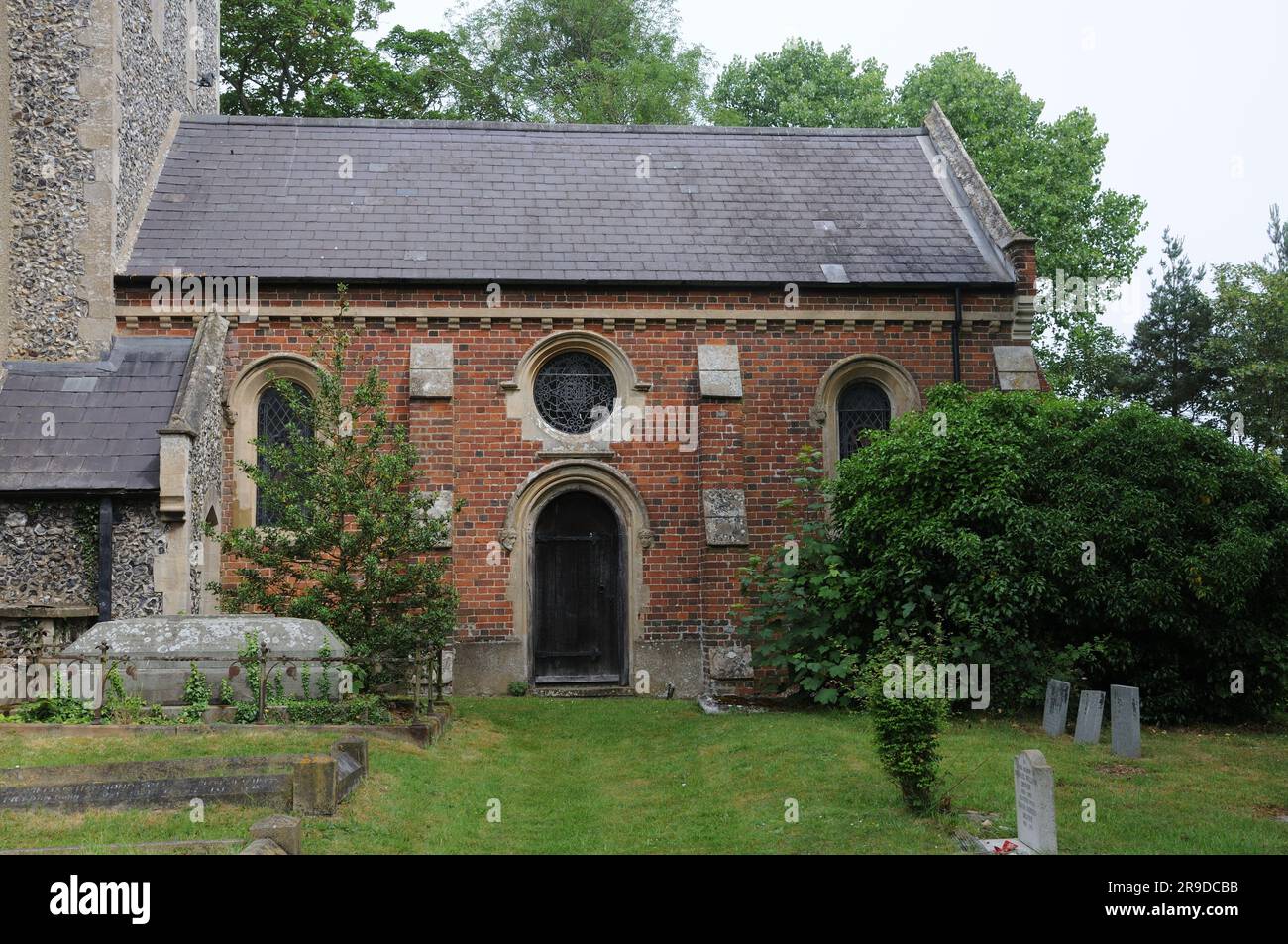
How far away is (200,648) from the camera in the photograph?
11.6m

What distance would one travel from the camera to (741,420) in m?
17.5

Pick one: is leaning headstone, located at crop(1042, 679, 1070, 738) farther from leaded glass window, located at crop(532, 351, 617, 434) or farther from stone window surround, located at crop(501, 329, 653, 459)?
leaded glass window, located at crop(532, 351, 617, 434)

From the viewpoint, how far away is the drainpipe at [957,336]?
727 inches

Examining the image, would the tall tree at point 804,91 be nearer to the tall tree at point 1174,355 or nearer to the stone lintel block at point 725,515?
the tall tree at point 1174,355

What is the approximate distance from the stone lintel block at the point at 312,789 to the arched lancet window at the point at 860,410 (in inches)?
470

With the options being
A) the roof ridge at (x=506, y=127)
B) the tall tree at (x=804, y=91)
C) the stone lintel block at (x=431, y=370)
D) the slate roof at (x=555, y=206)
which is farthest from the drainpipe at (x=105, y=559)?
the tall tree at (x=804, y=91)

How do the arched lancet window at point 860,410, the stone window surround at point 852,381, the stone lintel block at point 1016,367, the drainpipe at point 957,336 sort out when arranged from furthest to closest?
the arched lancet window at point 860,410
the drainpipe at point 957,336
the stone window surround at point 852,381
the stone lintel block at point 1016,367

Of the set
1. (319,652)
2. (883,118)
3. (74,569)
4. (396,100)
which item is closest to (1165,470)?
(319,652)

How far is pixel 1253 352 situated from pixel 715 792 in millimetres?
26498

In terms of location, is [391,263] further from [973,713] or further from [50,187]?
[973,713]

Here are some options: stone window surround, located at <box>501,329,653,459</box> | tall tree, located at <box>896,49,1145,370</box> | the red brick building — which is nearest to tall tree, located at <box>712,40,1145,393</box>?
tall tree, located at <box>896,49,1145,370</box>

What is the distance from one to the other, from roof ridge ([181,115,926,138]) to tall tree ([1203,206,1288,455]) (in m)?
13.7

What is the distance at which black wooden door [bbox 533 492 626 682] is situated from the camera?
17.7 m

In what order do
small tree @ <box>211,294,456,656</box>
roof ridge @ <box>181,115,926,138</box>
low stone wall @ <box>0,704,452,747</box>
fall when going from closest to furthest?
low stone wall @ <box>0,704,452,747</box> < small tree @ <box>211,294,456,656</box> < roof ridge @ <box>181,115,926,138</box>
